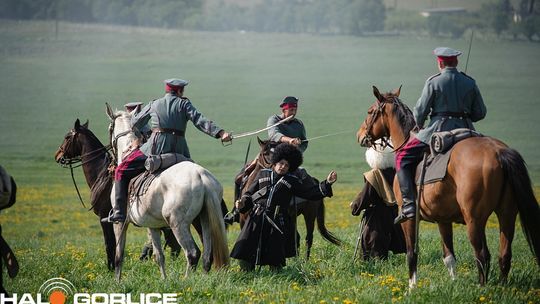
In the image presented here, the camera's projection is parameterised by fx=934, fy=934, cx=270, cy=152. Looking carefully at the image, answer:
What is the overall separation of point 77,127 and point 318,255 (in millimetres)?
4534

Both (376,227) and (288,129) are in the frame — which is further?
(288,129)

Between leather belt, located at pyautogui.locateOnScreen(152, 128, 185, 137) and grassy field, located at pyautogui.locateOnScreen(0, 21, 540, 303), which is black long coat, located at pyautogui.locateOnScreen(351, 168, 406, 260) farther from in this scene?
leather belt, located at pyautogui.locateOnScreen(152, 128, 185, 137)

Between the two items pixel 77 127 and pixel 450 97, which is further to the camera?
pixel 77 127

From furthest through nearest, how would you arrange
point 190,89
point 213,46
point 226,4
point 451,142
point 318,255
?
point 226,4 → point 213,46 → point 190,89 → point 318,255 → point 451,142

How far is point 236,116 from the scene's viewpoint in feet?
211

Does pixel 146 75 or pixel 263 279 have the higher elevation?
pixel 263 279

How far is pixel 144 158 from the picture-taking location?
13.3m

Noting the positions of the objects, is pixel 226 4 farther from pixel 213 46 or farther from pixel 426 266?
pixel 426 266

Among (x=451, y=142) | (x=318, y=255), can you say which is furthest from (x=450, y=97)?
(x=318, y=255)

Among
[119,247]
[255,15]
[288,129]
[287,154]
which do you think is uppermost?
[287,154]

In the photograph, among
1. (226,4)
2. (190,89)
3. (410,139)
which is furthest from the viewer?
(226,4)

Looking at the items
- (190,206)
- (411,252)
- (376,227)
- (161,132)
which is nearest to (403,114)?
(411,252)

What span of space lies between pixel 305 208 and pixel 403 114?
3.67m

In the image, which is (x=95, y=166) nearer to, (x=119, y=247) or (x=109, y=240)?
(x=109, y=240)
